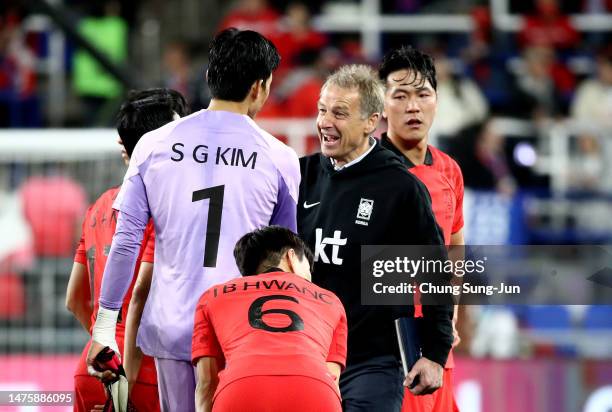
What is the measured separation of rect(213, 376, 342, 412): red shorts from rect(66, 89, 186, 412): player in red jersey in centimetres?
112

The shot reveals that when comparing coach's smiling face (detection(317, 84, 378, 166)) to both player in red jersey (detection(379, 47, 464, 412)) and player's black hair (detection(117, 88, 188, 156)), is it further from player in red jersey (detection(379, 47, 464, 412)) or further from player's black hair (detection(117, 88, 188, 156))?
player's black hair (detection(117, 88, 188, 156))

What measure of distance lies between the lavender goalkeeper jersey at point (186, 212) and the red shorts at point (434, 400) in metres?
1.41

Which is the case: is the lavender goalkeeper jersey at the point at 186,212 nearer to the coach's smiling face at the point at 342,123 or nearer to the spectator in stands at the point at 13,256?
the coach's smiling face at the point at 342,123

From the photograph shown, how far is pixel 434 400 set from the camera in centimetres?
587

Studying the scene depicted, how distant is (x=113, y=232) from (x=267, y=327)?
4.21 ft

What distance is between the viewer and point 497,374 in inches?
377

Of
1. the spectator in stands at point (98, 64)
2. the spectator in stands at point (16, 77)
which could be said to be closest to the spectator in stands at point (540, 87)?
the spectator in stands at point (98, 64)

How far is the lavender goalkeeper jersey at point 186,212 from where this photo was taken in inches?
189

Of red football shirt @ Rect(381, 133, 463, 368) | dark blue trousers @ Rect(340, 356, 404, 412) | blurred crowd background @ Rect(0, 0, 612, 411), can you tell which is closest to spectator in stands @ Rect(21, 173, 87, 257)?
blurred crowd background @ Rect(0, 0, 612, 411)

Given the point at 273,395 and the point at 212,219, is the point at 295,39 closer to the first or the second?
the point at 212,219

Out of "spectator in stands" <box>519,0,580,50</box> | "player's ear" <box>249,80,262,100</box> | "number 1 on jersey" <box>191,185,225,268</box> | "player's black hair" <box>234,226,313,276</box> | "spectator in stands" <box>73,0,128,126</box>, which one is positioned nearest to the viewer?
"player's black hair" <box>234,226,313,276</box>

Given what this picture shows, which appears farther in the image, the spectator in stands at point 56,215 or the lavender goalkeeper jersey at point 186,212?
the spectator in stands at point 56,215

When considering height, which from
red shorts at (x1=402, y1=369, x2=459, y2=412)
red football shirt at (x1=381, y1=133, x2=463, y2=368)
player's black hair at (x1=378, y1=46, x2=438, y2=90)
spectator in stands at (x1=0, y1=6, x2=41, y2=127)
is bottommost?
red shorts at (x1=402, y1=369, x2=459, y2=412)

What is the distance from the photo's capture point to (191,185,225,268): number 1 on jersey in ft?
15.7
